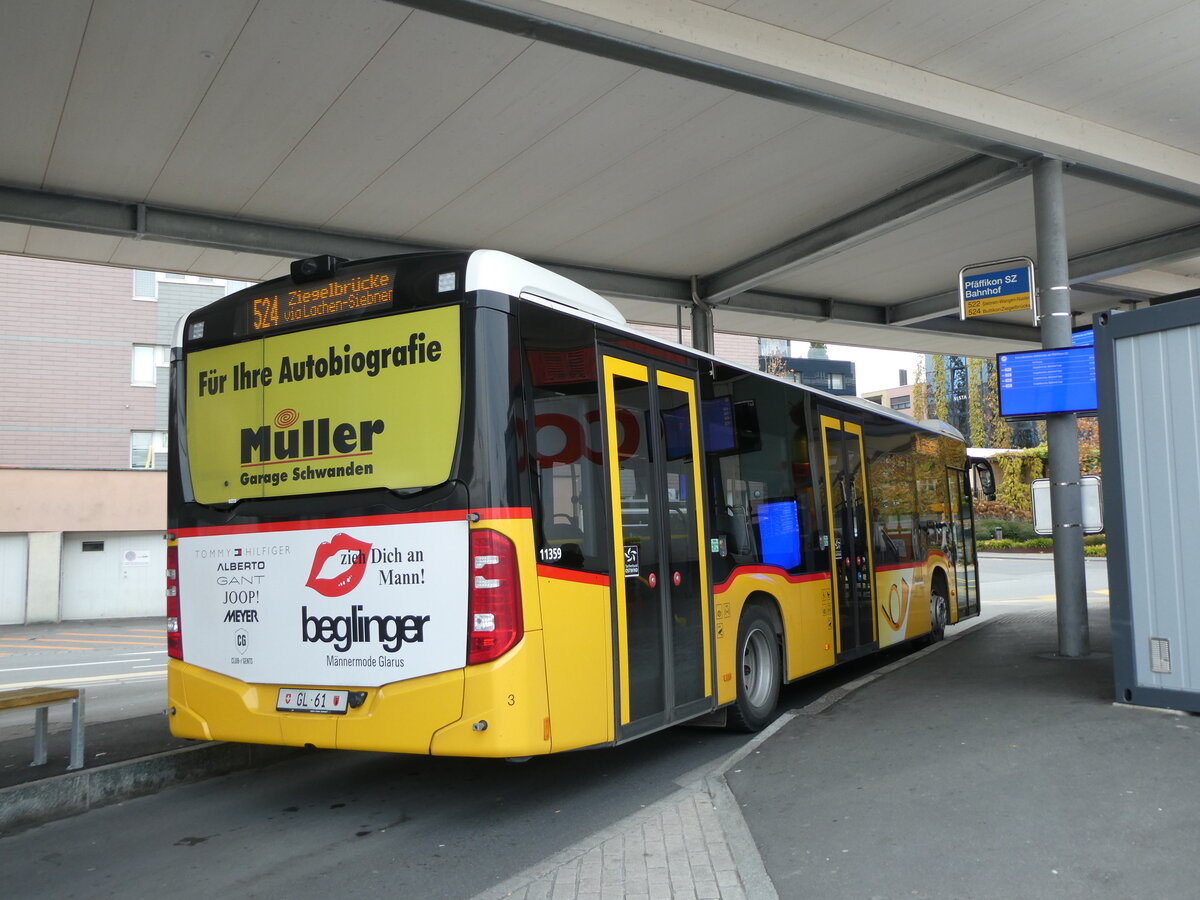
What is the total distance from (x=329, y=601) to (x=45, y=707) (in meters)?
2.76

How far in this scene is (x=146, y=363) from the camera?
31.1 meters

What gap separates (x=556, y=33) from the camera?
7.34 meters

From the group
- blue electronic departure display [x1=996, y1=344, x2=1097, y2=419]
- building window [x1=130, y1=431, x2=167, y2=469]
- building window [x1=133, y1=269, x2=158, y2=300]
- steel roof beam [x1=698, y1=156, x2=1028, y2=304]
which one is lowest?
blue electronic departure display [x1=996, y1=344, x2=1097, y2=419]

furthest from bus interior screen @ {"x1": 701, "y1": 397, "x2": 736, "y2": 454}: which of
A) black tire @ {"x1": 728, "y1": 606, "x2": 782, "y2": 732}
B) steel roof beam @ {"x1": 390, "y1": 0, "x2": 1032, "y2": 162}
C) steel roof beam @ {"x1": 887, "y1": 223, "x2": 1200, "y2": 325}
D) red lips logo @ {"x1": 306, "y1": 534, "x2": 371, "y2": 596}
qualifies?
steel roof beam @ {"x1": 887, "y1": 223, "x2": 1200, "y2": 325}

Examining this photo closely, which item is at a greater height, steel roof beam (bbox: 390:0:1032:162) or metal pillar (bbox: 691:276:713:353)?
steel roof beam (bbox: 390:0:1032:162)

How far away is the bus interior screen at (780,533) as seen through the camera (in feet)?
28.5

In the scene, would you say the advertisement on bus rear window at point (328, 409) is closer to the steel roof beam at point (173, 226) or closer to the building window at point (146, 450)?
the steel roof beam at point (173, 226)

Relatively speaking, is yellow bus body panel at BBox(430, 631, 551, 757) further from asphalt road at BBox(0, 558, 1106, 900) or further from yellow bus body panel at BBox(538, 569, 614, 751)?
asphalt road at BBox(0, 558, 1106, 900)

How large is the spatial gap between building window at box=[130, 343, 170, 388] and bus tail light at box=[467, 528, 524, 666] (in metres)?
28.8

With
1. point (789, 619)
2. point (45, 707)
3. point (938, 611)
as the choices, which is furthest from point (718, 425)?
point (938, 611)

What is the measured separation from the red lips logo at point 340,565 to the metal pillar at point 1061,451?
285 inches

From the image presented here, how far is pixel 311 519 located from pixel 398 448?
2.52 ft

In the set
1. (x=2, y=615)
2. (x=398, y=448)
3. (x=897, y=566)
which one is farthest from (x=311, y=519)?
(x=2, y=615)

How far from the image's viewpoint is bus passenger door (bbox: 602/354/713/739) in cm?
640
